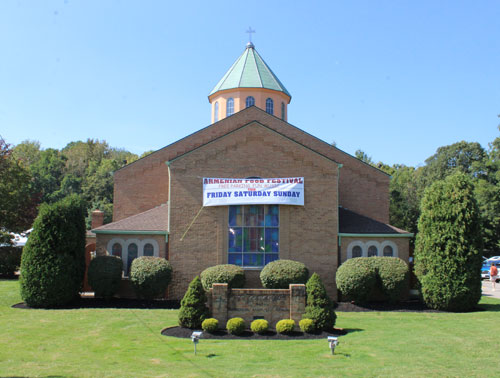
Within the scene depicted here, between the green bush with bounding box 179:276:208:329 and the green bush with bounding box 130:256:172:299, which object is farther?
the green bush with bounding box 130:256:172:299

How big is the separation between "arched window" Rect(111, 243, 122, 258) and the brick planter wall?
346 inches

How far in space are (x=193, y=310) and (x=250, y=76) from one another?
21322mm

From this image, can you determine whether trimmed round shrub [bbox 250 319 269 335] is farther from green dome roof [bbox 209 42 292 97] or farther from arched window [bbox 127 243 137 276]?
green dome roof [bbox 209 42 292 97]

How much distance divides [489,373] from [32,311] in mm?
17050

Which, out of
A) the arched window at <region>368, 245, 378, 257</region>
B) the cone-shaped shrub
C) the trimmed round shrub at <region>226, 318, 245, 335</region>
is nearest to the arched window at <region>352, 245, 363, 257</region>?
the arched window at <region>368, 245, 378, 257</region>

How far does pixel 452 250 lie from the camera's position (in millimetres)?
21344

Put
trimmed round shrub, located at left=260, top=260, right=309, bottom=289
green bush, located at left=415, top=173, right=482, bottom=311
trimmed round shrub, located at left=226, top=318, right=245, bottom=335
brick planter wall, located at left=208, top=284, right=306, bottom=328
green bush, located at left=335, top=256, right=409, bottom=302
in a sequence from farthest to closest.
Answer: trimmed round shrub, located at left=260, top=260, right=309, bottom=289 → green bush, located at left=335, top=256, right=409, bottom=302 → green bush, located at left=415, top=173, right=482, bottom=311 → brick planter wall, located at left=208, top=284, right=306, bottom=328 → trimmed round shrub, located at left=226, top=318, right=245, bottom=335

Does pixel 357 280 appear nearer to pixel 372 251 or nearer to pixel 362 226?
pixel 372 251

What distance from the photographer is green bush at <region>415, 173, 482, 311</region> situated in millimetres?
21125

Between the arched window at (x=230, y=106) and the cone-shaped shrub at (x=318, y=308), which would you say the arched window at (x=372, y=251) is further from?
the arched window at (x=230, y=106)

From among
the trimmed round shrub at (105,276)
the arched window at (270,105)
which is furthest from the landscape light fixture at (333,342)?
the arched window at (270,105)

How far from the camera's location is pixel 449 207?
21.7 meters

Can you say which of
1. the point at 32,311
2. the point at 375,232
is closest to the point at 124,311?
the point at 32,311

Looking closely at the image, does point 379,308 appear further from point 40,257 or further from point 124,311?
point 40,257
